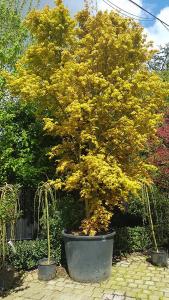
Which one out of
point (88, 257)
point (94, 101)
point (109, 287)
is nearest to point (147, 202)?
point (88, 257)

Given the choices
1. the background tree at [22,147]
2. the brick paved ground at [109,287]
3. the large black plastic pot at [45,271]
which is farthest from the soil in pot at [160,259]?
the background tree at [22,147]

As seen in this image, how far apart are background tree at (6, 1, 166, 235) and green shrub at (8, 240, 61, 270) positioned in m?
0.83

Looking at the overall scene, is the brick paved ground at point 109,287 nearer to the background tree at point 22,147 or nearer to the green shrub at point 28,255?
the green shrub at point 28,255

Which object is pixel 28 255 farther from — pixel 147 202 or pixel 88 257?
pixel 147 202

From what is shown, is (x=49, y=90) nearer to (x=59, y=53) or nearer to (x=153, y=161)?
(x=59, y=53)

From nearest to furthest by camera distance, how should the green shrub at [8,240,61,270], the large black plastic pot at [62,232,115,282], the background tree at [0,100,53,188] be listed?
the large black plastic pot at [62,232,115,282] → the green shrub at [8,240,61,270] → the background tree at [0,100,53,188]

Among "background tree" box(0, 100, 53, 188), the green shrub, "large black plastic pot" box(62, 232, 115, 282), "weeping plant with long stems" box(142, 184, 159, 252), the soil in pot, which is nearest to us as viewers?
"large black plastic pot" box(62, 232, 115, 282)

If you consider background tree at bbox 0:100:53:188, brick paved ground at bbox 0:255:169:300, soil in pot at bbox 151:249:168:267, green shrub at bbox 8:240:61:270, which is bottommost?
brick paved ground at bbox 0:255:169:300

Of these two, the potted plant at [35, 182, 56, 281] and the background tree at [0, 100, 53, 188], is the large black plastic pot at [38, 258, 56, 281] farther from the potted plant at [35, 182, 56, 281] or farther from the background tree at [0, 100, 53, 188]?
the background tree at [0, 100, 53, 188]

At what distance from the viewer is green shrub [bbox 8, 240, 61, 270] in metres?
6.16

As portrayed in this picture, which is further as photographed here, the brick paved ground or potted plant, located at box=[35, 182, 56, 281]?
potted plant, located at box=[35, 182, 56, 281]

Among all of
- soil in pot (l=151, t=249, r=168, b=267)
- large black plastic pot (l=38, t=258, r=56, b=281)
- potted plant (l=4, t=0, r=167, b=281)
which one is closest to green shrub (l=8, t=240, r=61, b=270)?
large black plastic pot (l=38, t=258, r=56, b=281)

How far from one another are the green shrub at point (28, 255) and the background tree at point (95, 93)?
0.83 metres

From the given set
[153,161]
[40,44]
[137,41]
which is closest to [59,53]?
[40,44]
